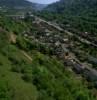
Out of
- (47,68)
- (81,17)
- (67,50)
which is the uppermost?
(47,68)

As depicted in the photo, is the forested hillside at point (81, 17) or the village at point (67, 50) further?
the forested hillside at point (81, 17)

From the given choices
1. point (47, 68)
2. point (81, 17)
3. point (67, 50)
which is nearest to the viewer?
point (47, 68)

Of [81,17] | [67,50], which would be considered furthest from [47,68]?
[81,17]

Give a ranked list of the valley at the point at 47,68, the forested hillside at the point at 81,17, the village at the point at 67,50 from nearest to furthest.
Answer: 1. the valley at the point at 47,68
2. the village at the point at 67,50
3. the forested hillside at the point at 81,17

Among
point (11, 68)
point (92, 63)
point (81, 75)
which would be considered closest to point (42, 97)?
point (11, 68)

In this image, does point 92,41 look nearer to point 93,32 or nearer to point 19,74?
point 93,32

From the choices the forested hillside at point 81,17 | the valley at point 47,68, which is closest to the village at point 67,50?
the valley at point 47,68

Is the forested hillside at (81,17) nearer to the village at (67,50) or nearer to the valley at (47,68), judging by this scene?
the valley at (47,68)

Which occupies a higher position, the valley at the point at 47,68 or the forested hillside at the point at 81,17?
the valley at the point at 47,68

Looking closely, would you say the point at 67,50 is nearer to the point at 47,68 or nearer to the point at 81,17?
the point at 47,68

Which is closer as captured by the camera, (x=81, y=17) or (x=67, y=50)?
(x=67, y=50)

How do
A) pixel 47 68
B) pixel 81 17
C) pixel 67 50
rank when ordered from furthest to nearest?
pixel 81 17
pixel 67 50
pixel 47 68
